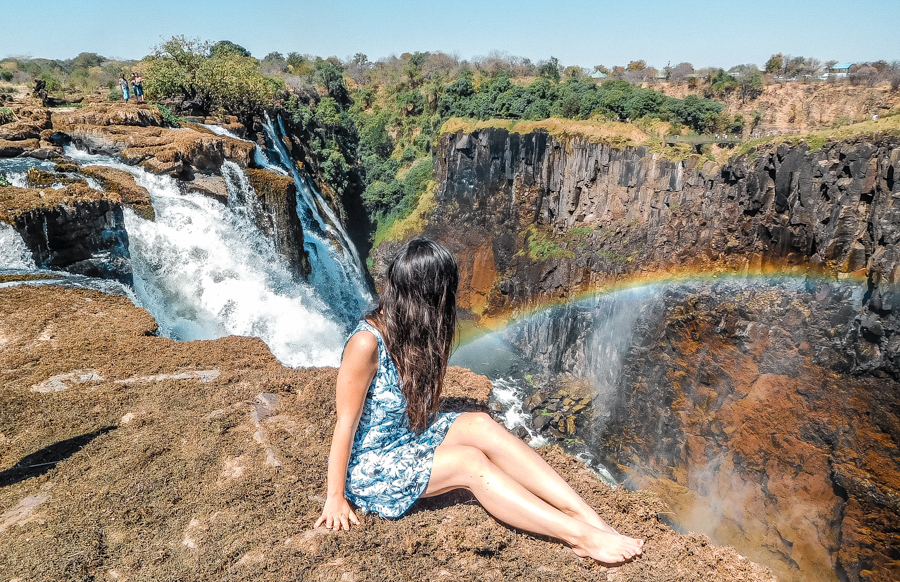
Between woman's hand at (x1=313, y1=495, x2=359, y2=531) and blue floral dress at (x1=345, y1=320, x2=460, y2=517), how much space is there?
0.12 meters

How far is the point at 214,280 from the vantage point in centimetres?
1175

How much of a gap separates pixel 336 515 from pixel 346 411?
0.60 m

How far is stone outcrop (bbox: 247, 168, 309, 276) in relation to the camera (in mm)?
14648

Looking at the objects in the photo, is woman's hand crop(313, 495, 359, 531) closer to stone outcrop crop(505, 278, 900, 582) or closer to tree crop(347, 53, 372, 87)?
stone outcrop crop(505, 278, 900, 582)

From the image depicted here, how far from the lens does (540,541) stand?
278cm

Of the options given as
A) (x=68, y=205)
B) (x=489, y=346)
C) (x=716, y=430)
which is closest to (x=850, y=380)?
(x=716, y=430)

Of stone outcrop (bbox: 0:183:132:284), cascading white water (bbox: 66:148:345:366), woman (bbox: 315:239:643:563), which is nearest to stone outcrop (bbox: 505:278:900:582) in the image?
cascading white water (bbox: 66:148:345:366)

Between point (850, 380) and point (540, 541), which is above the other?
point (540, 541)

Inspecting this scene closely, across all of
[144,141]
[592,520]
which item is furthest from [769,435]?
[144,141]

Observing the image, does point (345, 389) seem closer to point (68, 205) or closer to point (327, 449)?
point (327, 449)

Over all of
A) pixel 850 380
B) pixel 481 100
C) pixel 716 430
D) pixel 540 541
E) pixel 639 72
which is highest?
pixel 639 72

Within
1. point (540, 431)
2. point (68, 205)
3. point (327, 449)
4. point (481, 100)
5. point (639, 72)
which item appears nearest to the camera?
point (327, 449)

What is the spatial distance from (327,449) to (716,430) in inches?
689

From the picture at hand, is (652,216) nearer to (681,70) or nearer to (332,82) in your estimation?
(681,70)
